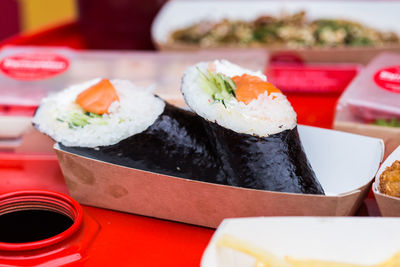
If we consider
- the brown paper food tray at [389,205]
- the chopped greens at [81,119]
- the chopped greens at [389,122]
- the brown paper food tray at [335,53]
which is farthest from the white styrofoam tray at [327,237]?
the brown paper food tray at [335,53]

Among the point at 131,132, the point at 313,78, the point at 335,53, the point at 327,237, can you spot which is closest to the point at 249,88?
the point at 131,132

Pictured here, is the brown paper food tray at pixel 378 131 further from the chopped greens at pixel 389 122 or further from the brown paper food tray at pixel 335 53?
the brown paper food tray at pixel 335 53

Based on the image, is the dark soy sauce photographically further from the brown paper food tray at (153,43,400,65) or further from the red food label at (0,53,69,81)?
the brown paper food tray at (153,43,400,65)

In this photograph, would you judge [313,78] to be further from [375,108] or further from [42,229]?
[42,229]

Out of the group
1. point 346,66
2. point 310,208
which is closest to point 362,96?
point 346,66

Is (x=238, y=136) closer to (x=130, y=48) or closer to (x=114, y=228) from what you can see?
(x=114, y=228)
